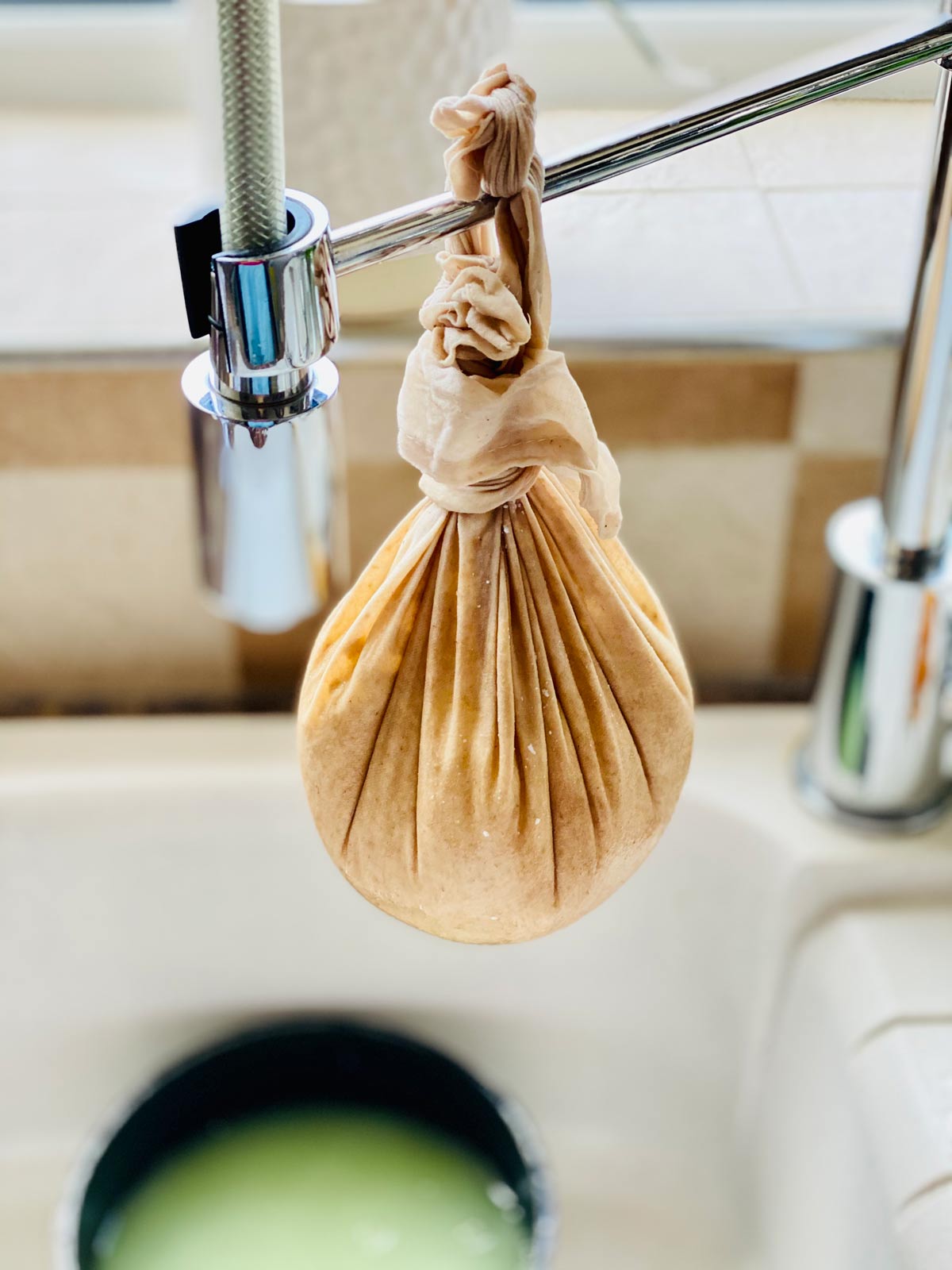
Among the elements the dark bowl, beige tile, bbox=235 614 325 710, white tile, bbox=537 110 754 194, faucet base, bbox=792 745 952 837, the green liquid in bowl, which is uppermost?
white tile, bbox=537 110 754 194

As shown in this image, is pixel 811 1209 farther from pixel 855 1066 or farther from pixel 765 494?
pixel 765 494

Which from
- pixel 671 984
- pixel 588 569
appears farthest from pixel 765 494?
pixel 588 569

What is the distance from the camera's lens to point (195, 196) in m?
0.71

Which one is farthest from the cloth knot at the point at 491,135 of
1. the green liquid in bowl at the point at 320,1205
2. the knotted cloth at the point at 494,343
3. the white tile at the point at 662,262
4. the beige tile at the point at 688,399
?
the green liquid in bowl at the point at 320,1205

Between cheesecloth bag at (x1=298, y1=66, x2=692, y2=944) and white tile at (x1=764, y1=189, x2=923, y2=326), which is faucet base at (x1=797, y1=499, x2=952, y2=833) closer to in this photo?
white tile at (x1=764, y1=189, x2=923, y2=326)

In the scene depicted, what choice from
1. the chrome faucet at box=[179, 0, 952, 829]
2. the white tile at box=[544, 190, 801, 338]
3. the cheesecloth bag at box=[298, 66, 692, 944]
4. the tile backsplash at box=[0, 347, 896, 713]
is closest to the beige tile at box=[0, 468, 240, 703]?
the tile backsplash at box=[0, 347, 896, 713]

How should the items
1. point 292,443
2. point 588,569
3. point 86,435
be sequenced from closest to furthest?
point 588,569 → point 292,443 → point 86,435

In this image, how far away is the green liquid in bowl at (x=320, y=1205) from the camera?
59cm

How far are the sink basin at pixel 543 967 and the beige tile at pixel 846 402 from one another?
141 mm

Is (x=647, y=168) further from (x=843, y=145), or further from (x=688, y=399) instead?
(x=688, y=399)

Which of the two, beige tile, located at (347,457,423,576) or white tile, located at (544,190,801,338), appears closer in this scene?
white tile, located at (544,190,801,338)

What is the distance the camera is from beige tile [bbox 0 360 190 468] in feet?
2.00

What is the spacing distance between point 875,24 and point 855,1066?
60 cm

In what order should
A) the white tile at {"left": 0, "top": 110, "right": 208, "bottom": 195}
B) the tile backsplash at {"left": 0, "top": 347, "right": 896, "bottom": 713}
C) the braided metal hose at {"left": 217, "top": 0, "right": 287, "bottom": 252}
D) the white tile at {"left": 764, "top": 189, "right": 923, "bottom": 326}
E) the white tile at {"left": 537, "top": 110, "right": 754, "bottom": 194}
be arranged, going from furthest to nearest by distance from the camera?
1. the white tile at {"left": 0, "top": 110, "right": 208, "bottom": 195}
2. the tile backsplash at {"left": 0, "top": 347, "right": 896, "bottom": 713}
3. the white tile at {"left": 764, "top": 189, "right": 923, "bottom": 326}
4. the white tile at {"left": 537, "top": 110, "right": 754, "bottom": 194}
5. the braided metal hose at {"left": 217, "top": 0, "right": 287, "bottom": 252}
